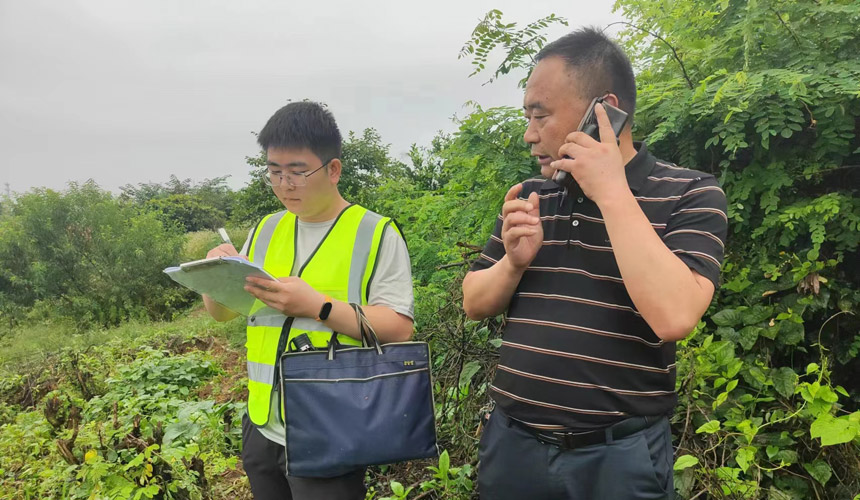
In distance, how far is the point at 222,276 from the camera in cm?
146

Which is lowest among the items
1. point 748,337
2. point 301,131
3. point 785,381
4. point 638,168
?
point 785,381

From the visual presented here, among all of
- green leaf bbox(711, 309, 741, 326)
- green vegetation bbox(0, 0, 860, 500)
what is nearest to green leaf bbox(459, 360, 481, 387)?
green vegetation bbox(0, 0, 860, 500)

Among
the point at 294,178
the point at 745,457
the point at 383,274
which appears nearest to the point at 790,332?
the point at 745,457

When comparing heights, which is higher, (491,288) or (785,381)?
(491,288)

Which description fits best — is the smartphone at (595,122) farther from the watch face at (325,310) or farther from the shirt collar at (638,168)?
the watch face at (325,310)

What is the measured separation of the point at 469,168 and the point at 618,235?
6.47ft

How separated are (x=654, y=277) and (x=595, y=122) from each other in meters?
0.42

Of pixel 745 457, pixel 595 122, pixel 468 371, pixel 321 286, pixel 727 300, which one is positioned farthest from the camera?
pixel 468 371

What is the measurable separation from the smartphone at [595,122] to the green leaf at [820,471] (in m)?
1.58

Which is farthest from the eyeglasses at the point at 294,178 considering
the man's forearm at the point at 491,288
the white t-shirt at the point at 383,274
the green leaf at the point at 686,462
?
the green leaf at the point at 686,462

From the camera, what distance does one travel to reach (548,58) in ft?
4.36

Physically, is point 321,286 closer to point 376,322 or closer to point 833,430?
point 376,322

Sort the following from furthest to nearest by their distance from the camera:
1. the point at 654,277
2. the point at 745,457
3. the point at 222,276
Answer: the point at 745,457 < the point at 222,276 < the point at 654,277

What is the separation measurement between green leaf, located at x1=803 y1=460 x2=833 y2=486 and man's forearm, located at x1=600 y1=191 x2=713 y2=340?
129 centimetres
